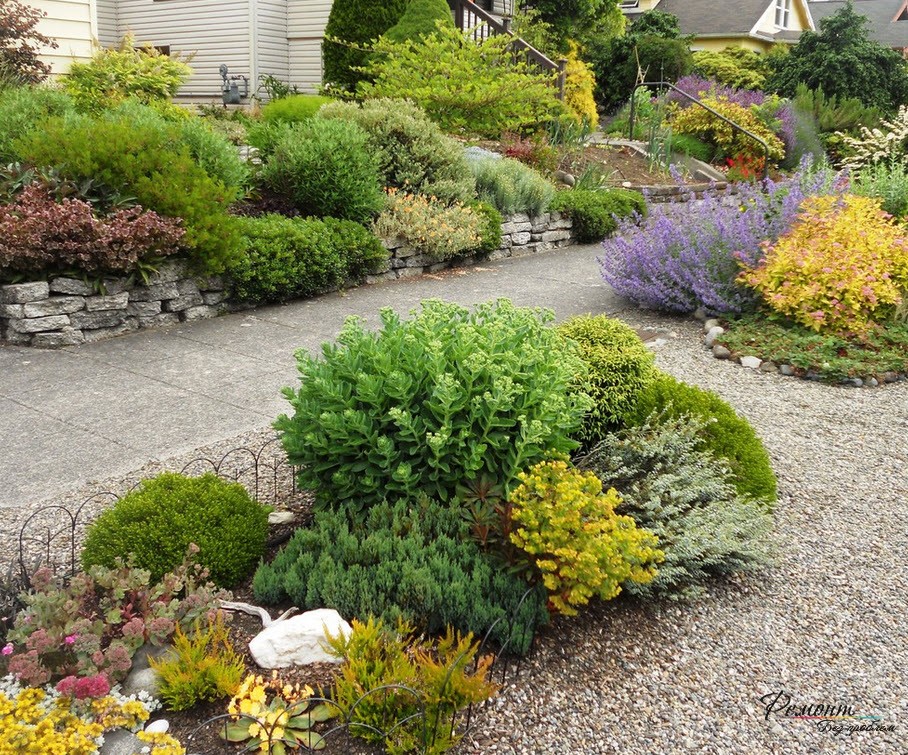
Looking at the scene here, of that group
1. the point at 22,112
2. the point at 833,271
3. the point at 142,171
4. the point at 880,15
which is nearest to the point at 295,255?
the point at 142,171

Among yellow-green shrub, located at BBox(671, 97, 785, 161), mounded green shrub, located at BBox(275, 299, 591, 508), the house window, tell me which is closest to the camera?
mounded green shrub, located at BBox(275, 299, 591, 508)

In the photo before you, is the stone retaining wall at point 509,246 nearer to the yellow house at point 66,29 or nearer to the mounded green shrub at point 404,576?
the mounded green shrub at point 404,576

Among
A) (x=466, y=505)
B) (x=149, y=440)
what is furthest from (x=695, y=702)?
(x=149, y=440)

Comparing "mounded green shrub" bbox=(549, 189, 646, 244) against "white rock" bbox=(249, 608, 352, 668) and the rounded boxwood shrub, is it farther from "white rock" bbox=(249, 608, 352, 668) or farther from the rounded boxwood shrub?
"white rock" bbox=(249, 608, 352, 668)

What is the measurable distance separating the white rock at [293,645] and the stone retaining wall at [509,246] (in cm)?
608

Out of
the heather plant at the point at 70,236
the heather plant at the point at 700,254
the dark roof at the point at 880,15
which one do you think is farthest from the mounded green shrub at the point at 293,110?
the dark roof at the point at 880,15

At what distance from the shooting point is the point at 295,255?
297 inches

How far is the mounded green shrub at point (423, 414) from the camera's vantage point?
129 inches

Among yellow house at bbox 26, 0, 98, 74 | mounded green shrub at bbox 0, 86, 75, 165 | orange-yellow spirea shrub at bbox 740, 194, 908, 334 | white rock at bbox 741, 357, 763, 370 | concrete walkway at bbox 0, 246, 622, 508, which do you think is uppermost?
yellow house at bbox 26, 0, 98, 74

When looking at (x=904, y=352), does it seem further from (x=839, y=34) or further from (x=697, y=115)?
(x=839, y=34)

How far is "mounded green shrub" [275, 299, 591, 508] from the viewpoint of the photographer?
3.28m

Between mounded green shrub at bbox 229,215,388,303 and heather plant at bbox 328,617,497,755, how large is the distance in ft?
16.6

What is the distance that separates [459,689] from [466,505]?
1.00m

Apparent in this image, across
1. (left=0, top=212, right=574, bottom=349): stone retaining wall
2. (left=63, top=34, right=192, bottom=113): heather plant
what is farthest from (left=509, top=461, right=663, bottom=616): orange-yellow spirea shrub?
(left=63, top=34, right=192, bottom=113): heather plant
